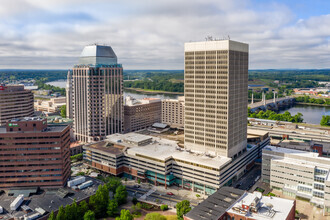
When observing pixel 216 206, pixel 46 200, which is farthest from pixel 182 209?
pixel 46 200

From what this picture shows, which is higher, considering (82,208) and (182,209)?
(182,209)

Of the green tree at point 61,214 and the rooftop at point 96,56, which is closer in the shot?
the green tree at point 61,214

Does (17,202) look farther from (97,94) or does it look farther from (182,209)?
(97,94)

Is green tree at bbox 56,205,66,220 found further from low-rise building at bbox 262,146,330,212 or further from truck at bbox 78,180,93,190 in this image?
low-rise building at bbox 262,146,330,212

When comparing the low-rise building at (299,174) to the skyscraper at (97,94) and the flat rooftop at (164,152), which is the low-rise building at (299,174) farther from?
the skyscraper at (97,94)

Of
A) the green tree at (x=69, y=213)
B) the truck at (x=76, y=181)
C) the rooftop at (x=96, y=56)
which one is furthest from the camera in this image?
the rooftop at (x=96, y=56)

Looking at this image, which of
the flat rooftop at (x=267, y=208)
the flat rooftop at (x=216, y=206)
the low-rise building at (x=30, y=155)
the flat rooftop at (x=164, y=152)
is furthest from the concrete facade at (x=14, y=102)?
the flat rooftop at (x=267, y=208)
